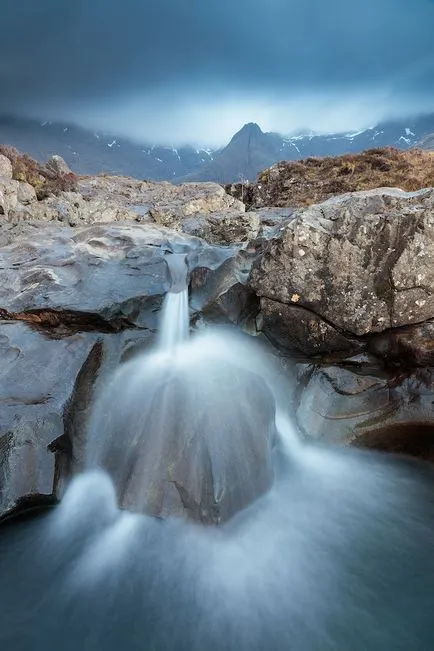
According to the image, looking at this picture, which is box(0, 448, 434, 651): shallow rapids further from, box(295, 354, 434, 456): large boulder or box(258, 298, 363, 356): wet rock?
box(258, 298, 363, 356): wet rock

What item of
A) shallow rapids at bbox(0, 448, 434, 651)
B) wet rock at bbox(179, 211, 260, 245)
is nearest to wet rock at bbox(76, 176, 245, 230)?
wet rock at bbox(179, 211, 260, 245)

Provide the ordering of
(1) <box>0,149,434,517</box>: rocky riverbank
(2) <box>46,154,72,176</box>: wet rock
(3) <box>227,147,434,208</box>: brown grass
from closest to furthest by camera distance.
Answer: (1) <box>0,149,434,517</box>: rocky riverbank
(3) <box>227,147,434,208</box>: brown grass
(2) <box>46,154,72,176</box>: wet rock

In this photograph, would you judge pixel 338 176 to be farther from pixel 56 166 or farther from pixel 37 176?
pixel 56 166

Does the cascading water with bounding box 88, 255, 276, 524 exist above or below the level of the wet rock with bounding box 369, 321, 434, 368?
below

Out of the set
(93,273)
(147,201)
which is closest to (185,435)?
(93,273)

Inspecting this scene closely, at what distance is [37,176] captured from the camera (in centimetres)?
2367

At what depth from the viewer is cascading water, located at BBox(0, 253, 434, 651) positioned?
482 cm

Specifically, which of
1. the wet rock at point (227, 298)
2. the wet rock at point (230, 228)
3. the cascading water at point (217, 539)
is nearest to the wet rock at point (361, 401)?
the cascading water at point (217, 539)

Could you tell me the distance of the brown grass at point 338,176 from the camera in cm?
2177

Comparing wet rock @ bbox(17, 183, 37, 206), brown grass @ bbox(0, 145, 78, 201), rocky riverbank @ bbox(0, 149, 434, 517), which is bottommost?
rocky riverbank @ bbox(0, 149, 434, 517)

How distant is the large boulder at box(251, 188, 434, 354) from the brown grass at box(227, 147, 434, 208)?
15106mm

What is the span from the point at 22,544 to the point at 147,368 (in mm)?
3864

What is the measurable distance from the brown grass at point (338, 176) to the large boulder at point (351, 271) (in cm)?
1511

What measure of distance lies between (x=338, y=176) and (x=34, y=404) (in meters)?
23.9
